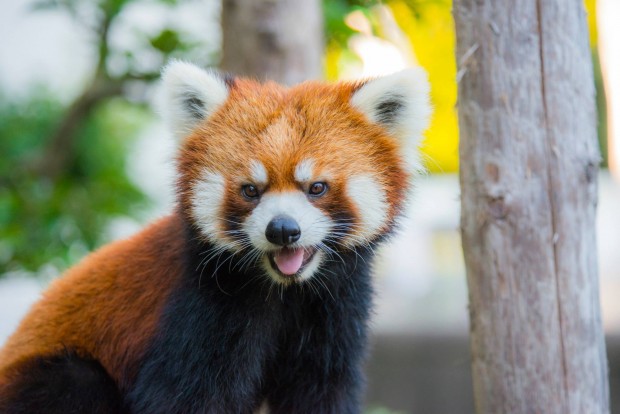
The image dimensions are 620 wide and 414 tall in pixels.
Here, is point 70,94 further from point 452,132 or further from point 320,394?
point 320,394

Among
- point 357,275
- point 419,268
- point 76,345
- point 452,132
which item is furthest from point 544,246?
point 419,268

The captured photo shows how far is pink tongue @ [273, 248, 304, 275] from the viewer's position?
115 inches

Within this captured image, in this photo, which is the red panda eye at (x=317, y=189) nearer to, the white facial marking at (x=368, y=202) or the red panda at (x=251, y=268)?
the red panda at (x=251, y=268)

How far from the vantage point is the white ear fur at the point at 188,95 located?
123 inches

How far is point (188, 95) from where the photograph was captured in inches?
124

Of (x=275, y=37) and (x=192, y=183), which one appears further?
(x=275, y=37)

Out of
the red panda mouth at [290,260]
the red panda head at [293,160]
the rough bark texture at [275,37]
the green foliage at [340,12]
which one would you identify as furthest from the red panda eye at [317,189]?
the green foliage at [340,12]

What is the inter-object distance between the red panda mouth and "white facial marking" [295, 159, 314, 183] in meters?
0.27

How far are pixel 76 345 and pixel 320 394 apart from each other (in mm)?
1113

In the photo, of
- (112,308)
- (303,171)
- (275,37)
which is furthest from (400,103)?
(275,37)

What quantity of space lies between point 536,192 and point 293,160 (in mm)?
1011

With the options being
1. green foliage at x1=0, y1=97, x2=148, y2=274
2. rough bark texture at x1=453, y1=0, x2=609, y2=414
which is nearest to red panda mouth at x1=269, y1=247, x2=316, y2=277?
rough bark texture at x1=453, y1=0, x2=609, y2=414

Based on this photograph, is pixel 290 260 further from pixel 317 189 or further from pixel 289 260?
pixel 317 189

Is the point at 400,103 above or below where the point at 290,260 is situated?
above
